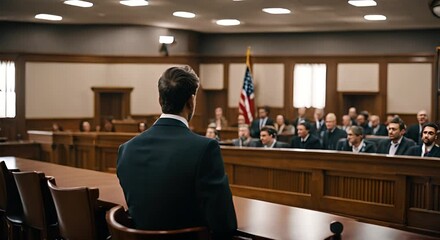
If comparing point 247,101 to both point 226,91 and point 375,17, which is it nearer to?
point 226,91

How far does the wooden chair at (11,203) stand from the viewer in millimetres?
3764

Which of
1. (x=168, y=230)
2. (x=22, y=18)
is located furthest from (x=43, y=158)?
(x=168, y=230)

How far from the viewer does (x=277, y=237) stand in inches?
89.6

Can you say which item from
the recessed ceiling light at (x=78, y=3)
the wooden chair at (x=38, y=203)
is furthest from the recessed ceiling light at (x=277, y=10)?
the wooden chair at (x=38, y=203)

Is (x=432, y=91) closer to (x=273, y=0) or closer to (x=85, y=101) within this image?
(x=273, y=0)

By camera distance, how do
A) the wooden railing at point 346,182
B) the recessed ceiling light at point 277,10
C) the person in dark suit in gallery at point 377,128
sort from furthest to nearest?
the person in dark suit in gallery at point 377,128
the recessed ceiling light at point 277,10
the wooden railing at point 346,182

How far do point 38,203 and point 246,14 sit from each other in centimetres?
831

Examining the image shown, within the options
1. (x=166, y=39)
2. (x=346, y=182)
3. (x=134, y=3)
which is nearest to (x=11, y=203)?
(x=346, y=182)

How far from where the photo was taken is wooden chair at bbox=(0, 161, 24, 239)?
3764 millimetres

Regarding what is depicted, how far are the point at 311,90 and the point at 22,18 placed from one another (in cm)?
658

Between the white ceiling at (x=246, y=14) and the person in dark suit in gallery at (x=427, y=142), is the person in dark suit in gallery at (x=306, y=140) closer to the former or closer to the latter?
the person in dark suit in gallery at (x=427, y=142)

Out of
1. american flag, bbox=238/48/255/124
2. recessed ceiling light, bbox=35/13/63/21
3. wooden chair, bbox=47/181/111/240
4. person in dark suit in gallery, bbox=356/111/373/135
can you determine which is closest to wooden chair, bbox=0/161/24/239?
wooden chair, bbox=47/181/111/240

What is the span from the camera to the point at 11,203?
389cm

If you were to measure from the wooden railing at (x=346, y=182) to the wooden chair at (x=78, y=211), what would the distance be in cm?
344
